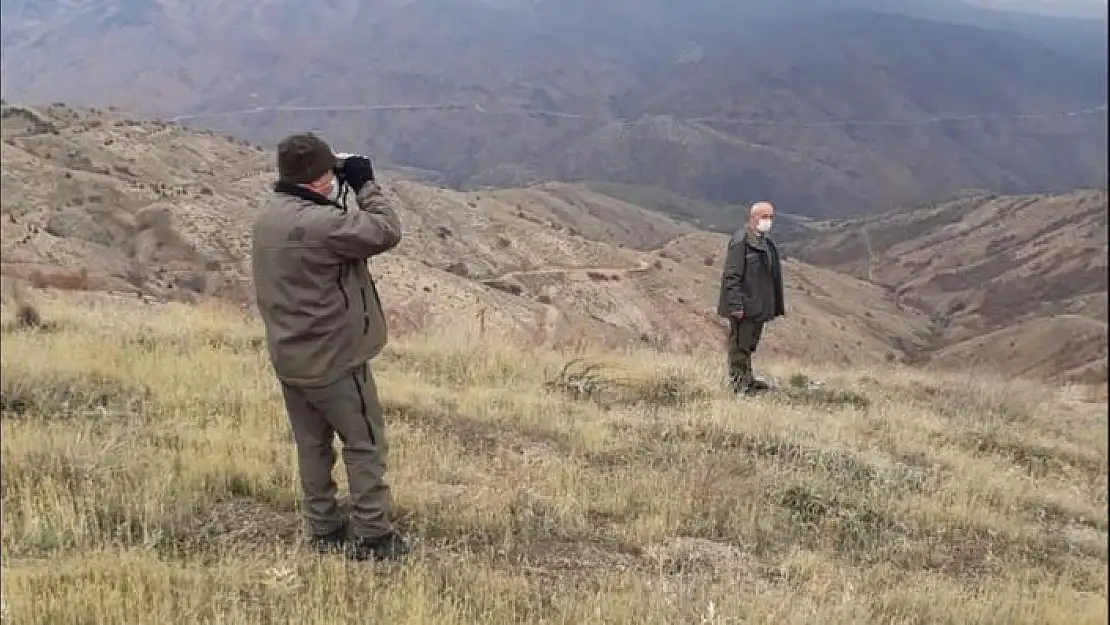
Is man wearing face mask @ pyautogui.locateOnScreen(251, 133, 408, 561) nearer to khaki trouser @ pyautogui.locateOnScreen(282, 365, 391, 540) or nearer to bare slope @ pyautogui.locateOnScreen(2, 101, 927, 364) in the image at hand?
khaki trouser @ pyautogui.locateOnScreen(282, 365, 391, 540)

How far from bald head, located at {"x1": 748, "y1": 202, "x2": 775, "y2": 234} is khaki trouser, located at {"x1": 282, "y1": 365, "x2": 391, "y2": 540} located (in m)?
5.52

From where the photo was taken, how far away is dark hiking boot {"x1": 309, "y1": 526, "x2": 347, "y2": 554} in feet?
13.7

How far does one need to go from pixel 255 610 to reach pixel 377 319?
1289 millimetres

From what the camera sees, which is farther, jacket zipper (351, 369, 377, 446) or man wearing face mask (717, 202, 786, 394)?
man wearing face mask (717, 202, 786, 394)

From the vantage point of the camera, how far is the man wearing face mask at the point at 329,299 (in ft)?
A: 12.5

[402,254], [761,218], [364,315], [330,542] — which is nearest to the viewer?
[364,315]

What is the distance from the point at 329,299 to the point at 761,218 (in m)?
5.78

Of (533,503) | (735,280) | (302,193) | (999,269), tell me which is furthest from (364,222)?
(999,269)

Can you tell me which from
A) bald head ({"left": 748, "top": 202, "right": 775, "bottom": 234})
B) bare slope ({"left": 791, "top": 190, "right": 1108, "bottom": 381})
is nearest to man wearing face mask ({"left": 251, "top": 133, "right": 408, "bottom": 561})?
bald head ({"left": 748, "top": 202, "right": 775, "bottom": 234})

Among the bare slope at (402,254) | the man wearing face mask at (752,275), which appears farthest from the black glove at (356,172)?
the bare slope at (402,254)

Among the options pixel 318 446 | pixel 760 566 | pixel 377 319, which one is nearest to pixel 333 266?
pixel 377 319

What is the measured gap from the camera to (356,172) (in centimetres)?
402

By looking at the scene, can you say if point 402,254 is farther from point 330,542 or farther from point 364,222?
point 364,222

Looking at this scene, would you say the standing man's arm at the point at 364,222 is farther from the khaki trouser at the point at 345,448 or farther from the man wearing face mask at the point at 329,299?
the khaki trouser at the point at 345,448
